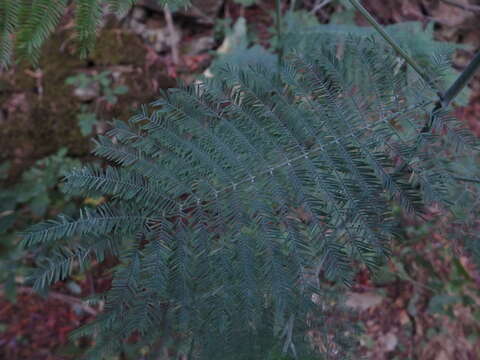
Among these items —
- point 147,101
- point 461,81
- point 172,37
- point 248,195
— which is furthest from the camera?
point 172,37

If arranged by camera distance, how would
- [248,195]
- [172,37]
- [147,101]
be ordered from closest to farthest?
[248,195] < [147,101] < [172,37]

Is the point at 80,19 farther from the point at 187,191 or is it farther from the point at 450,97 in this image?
the point at 450,97

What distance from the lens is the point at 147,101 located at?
112 inches

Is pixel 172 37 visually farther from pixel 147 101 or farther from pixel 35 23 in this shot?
pixel 35 23

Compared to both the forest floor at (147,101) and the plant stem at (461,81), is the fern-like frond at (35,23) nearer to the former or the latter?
Result: the plant stem at (461,81)

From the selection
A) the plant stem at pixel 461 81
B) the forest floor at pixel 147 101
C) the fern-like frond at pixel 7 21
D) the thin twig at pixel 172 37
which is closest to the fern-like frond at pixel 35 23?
the fern-like frond at pixel 7 21

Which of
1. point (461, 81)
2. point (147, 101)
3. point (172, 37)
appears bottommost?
point (147, 101)

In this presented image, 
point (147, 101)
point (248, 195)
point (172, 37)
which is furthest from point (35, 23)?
point (172, 37)

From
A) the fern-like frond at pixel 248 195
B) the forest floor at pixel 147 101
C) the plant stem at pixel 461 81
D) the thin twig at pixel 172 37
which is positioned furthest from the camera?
the thin twig at pixel 172 37

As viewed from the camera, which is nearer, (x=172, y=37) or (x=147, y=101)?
(x=147, y=101)

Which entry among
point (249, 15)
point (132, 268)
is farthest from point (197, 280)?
point (249, 15)

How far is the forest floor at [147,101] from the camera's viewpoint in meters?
2.44

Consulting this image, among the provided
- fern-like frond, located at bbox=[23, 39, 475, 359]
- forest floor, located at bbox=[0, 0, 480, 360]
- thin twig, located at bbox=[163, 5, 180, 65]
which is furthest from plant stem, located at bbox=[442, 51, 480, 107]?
thin twig, located at bbox=[163, 5, 180, 65]

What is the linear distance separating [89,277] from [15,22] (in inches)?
75.4
